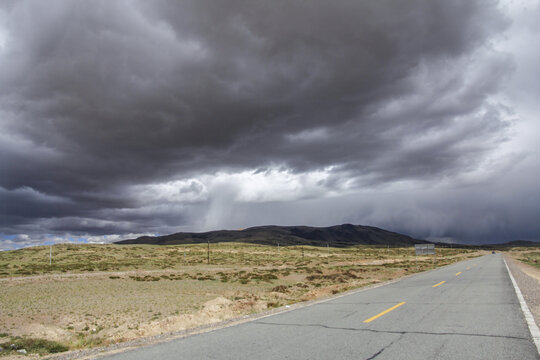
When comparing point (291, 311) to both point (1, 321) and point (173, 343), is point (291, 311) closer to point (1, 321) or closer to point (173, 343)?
point (173, 343)

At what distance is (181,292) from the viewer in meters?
28.5

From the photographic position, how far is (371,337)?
822 cm

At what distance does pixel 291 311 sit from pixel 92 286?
88.6ft

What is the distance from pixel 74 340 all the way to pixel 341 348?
38.2 ft

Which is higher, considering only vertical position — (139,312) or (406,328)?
(406,328)

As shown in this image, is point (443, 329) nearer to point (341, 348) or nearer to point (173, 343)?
point (341, 348)

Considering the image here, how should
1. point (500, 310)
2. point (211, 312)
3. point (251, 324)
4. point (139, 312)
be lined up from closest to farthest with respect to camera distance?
point (251, 324)
point (500, 310)
point (211, 312)
point (139, 312)

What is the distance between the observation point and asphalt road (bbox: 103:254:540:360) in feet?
22.8

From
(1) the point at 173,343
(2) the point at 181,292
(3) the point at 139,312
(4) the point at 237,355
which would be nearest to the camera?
(4) the point at 237,355

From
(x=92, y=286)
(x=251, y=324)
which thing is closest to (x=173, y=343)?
(x=251, y=324)

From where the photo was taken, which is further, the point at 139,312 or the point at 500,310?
the point at 139,312

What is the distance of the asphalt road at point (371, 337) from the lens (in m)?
6.94

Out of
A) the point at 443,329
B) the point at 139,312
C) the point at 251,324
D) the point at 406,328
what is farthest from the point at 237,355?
the point at 139,312

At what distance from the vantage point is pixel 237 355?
23.1 feet
